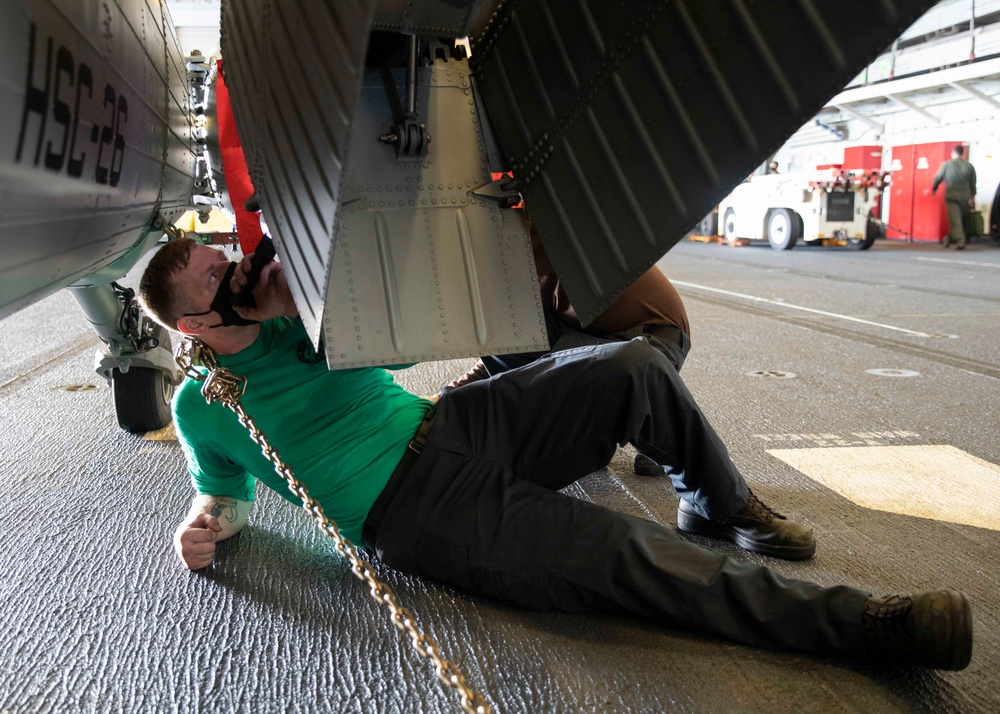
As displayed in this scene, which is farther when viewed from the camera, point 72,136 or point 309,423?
point 309,423

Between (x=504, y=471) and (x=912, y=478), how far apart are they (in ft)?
5.12

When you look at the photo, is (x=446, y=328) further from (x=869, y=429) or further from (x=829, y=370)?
(x=829, y=370)

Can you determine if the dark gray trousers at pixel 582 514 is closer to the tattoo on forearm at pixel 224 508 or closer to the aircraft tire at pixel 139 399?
the tattoo on forearm at pixel 224 508

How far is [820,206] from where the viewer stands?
13430 millimetres

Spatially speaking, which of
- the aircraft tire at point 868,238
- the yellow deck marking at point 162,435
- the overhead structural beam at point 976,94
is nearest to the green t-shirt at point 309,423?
the yellow deck marking at point 162,435

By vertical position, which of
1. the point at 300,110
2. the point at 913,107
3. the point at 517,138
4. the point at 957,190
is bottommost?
the point at 300,110

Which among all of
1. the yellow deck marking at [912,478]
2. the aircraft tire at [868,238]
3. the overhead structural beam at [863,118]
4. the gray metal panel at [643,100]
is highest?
the overhead structural beam at [863,118]

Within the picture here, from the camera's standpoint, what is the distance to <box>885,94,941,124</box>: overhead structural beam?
610 inches

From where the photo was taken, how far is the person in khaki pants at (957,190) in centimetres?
1341

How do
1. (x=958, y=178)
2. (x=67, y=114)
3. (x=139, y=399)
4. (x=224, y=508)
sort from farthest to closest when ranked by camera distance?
1. (x=958, y=178)
2. (x=139, y=399)
3. (x=224, y=508)
4. (x=67, y=114)

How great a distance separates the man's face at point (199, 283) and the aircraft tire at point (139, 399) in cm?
161

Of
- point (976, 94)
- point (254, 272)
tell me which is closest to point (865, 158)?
point (976, 94)

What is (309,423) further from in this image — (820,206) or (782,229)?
(782,229)

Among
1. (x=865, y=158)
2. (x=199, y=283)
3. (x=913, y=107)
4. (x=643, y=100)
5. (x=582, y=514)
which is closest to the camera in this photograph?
(x=582, y=514)
